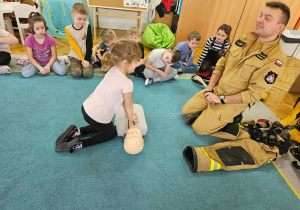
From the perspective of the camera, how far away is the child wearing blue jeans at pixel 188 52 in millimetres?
2754

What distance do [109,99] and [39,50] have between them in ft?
5.60

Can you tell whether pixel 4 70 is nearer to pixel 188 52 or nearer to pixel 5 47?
pixel 5 47

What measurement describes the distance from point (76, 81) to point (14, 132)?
3.49ft

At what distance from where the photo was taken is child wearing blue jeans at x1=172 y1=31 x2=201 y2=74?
2.75 metres

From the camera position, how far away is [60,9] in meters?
3.82

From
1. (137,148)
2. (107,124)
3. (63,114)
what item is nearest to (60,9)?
(63,114)

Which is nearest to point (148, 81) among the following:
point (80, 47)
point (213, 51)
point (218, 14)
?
point (80, 47)

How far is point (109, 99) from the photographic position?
1.40m

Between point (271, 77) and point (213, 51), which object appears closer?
point (271, 77)

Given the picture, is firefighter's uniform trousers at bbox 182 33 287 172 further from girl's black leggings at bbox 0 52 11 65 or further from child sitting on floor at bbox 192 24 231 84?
girl's black leggings at bbox 0 52 11 65

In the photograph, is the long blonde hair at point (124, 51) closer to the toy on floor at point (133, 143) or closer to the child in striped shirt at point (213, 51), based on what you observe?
the toy on floor at point (133, 143)

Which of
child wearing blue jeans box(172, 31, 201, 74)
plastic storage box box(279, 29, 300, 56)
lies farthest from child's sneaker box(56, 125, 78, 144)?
plastic storage box box(279, 29, 300, 56)

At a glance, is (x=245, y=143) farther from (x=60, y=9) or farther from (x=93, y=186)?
(x=60, y=9)

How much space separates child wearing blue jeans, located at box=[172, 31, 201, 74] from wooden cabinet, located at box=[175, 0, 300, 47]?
4.14 feet
